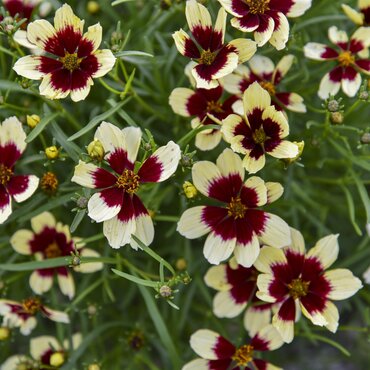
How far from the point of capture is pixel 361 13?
1919 mm

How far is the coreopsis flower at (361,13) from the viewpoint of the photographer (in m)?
1.87

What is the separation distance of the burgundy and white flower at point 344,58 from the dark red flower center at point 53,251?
36.9 inches

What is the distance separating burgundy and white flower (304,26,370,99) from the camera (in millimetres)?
→ 1840

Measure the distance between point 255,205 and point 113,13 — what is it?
1.07 metres

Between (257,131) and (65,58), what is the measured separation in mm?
546

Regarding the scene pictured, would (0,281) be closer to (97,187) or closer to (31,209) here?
(31,209)

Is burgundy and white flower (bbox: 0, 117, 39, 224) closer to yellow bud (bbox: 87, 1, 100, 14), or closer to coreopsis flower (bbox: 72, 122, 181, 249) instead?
coreopsis flower (bbox: 72, 122, 181, 249)

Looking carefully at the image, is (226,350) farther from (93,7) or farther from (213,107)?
(93,7)

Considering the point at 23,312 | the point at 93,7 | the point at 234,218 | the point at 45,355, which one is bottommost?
the point at 45,355

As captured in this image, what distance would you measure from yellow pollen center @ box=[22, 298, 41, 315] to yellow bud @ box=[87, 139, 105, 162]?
579 mm

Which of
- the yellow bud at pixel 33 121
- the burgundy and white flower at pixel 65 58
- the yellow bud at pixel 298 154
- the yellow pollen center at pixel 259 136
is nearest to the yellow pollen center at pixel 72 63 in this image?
the burgundy and white flower at pixel 65 58

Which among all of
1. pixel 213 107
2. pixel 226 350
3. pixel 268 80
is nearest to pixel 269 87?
pixel 268 80

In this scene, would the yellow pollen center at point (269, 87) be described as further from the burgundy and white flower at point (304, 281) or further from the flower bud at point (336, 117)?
the burgundy and white flower at point (304, 281)

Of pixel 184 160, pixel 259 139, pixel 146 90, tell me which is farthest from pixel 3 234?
pixel 259 139
